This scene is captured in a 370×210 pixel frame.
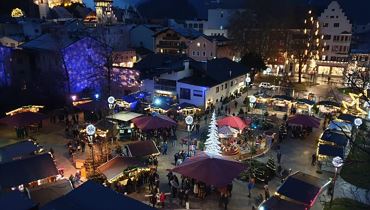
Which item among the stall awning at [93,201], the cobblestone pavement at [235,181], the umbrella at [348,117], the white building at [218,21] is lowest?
the cobblestone pavement at [235,181]

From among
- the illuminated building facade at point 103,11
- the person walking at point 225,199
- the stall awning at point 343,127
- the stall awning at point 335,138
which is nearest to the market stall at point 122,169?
the person walking at point 225,199

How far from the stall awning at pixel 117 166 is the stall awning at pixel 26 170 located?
2.89 m

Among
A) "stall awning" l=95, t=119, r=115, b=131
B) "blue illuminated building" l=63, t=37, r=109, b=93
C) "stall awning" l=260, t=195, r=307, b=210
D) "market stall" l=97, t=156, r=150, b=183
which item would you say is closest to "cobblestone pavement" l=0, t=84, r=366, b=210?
"market stall" l=97, t=156, r=150, b=183

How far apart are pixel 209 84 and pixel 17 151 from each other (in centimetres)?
2125

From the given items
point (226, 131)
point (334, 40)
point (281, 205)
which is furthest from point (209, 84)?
point (334, 40)

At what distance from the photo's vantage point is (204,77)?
38.2 meters

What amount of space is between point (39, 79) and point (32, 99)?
2992 millimetres

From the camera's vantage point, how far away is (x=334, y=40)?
58.3 metres

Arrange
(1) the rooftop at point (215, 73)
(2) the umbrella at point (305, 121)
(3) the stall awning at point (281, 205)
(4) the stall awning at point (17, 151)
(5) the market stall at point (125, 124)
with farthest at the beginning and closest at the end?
A: 1. (1) the rooftop at point (215, 73)
2. (5) the market stall at point (125, 124)
3. (2) the umbrella at point (305, 121)
4. (4) the stall awning at point (17, 151)
5. (3) the stall awning at point (281, 205)

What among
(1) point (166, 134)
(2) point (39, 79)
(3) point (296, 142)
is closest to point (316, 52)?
(3) point (296, 142)

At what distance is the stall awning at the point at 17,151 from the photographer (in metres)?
20.9

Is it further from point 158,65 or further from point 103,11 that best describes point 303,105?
point 103,11

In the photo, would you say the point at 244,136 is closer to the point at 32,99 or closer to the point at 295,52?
the point at 32,99

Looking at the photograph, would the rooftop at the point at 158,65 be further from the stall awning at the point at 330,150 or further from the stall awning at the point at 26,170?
the stall awning at the point at 26,170
